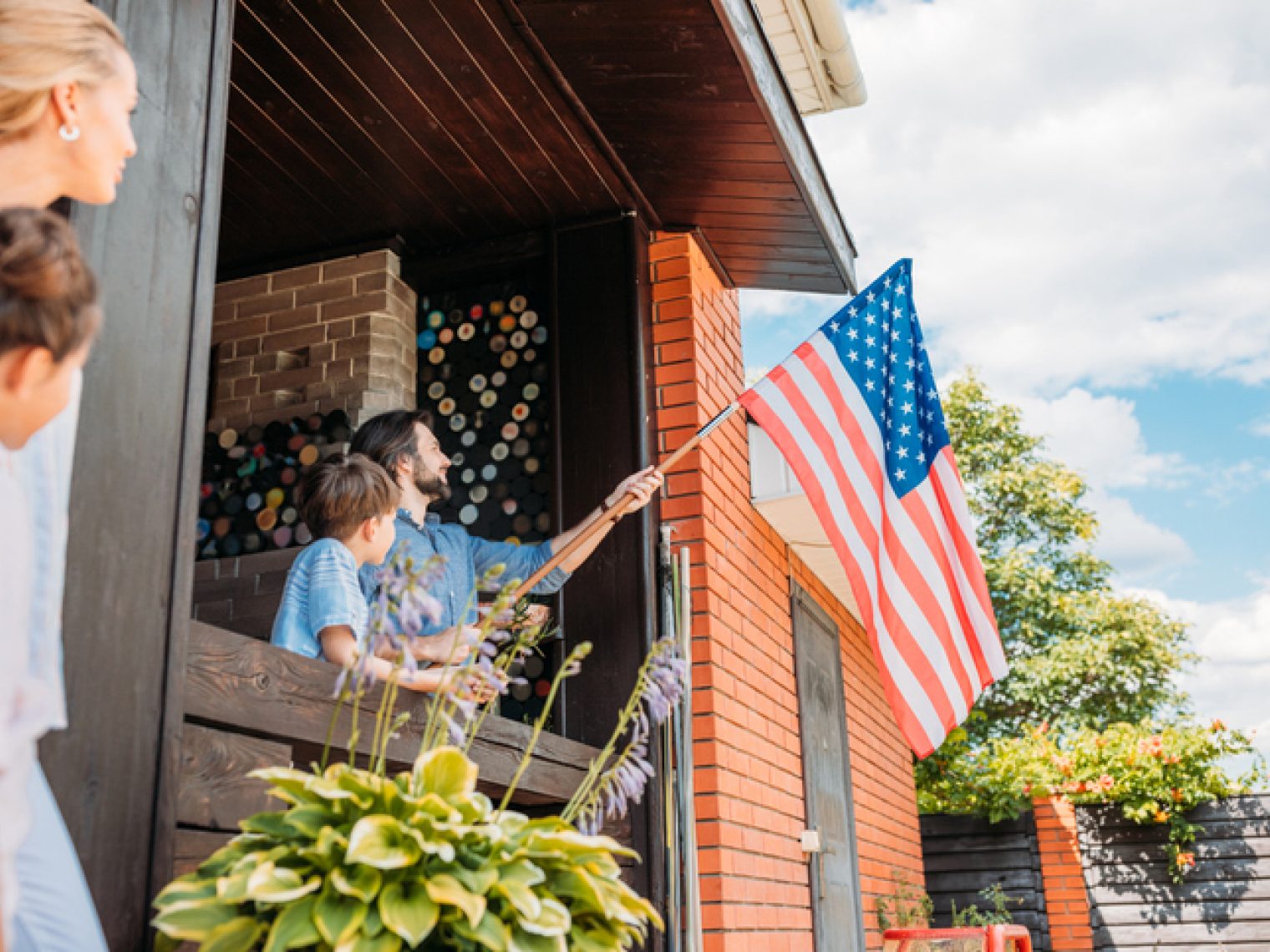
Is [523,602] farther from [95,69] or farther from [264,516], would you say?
[95,69]

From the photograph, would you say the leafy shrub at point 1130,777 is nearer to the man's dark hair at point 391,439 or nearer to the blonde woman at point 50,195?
the man's dark hair at point 391,439

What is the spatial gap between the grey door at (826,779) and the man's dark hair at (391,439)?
2454 mm

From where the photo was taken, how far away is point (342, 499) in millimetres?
2602

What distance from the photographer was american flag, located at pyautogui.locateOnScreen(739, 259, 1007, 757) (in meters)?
3.50

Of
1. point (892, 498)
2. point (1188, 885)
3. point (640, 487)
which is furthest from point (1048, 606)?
point (640, 487)

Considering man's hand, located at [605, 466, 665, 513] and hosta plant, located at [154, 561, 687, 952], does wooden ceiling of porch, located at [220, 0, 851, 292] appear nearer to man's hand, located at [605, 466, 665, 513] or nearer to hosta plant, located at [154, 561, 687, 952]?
man's hand, located at [605, 466, 665, 513]

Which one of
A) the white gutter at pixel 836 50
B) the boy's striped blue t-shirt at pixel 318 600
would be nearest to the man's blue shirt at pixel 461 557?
the boy's striped blue t-shirt at pixel 318 600

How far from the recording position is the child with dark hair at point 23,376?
3.68 ft

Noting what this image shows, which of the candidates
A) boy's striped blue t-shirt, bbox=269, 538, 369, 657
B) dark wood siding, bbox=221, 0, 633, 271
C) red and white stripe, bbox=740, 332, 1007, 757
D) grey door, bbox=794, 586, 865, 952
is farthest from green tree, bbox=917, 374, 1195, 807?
boy's striped blue t-shirt, bbox=269, 538, 369, 657

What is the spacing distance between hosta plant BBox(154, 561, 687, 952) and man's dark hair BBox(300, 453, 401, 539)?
42.4 inches

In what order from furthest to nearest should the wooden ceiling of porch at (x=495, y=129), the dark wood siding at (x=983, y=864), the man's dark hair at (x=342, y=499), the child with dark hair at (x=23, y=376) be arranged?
the dark wood siding at (x=983, y=864) < the wooden ceiling of porch at (x=495, y=129) < the man's dark hair at (x=342, y=499) < the child with dark hair at (x=23, y=376)

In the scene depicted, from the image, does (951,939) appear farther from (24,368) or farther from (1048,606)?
(1048,606)

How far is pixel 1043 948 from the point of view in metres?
9.30

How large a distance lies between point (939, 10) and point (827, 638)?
10422 mm
